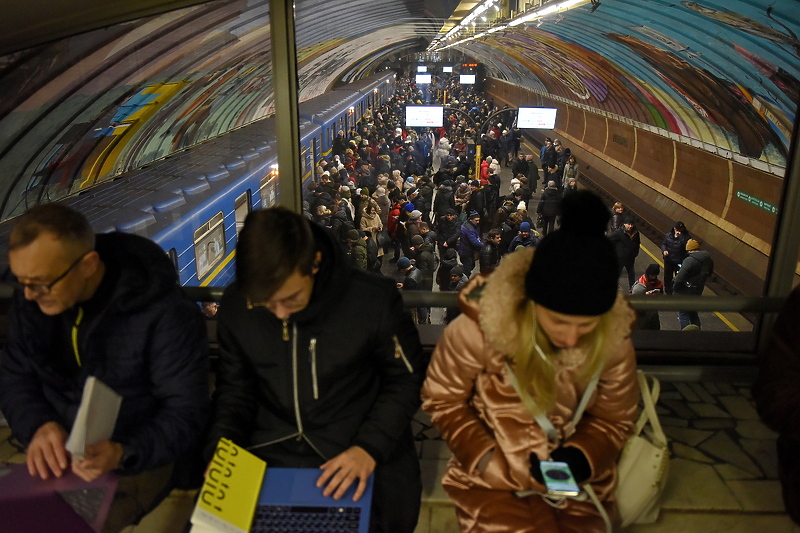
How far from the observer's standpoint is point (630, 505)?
229cm

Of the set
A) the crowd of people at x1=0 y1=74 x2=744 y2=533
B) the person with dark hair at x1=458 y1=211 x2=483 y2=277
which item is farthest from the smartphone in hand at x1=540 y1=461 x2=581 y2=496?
the person with dark hair at x1=458 y1=211 x2=483 y2=277

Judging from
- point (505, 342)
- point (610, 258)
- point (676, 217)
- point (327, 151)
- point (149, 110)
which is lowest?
point (676, 217)

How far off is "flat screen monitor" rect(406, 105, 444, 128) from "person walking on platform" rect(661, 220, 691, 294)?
12835 millimetres

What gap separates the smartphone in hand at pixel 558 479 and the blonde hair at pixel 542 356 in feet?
0.68

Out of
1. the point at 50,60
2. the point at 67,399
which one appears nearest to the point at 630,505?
the point at 67,399

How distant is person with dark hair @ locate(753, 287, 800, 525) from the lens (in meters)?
2.40

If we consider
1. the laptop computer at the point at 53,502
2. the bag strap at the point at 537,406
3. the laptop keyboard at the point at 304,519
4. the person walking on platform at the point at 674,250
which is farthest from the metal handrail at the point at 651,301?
the person walking on platform at the point at 674,250

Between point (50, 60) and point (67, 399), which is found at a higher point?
point (50, 60)

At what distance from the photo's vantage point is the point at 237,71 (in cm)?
1331

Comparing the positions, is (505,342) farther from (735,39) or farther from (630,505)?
(735,39)

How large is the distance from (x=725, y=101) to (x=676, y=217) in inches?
190

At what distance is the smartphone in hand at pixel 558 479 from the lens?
2.00 meters

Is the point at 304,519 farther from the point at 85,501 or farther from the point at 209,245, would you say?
the point at 209,245

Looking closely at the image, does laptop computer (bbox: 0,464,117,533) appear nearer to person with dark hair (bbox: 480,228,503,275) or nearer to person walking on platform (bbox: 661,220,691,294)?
person with dark hair (bbox: 480,228,503,275)
